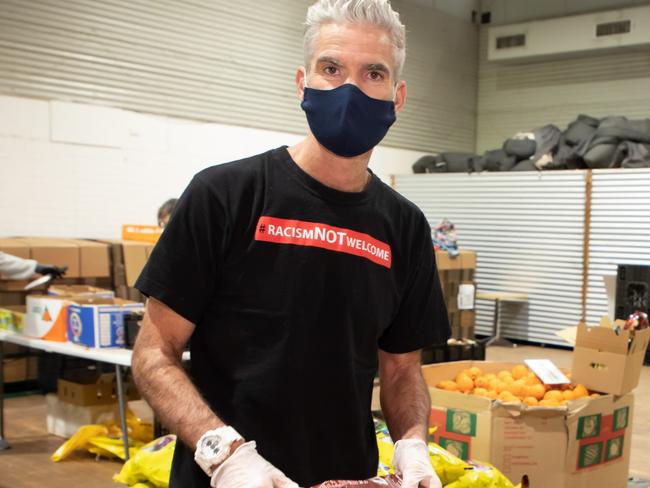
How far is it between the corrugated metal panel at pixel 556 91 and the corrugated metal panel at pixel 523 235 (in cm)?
213

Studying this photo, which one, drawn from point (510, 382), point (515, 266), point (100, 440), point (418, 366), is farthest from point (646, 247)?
point (418, 366)

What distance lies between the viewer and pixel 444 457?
3180 mm

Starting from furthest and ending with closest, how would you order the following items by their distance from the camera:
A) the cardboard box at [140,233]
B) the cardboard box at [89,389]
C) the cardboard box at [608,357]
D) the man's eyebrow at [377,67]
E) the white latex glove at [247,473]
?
1. the cardboard box at [140,233]
2. the cardboard box at [89,389]
3. the cardboard box at [608,357]
4. the man's eyebrow at [377,67]
5. the white latex glove at [247,473]

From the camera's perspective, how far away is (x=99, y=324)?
446 cm

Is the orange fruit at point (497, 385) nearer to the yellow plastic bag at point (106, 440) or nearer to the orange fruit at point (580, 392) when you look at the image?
the orange fruit at point (580, 392)

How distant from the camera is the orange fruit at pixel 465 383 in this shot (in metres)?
4.01

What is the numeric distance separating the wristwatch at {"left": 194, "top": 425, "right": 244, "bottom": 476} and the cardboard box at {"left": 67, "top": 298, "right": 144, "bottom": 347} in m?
3.29

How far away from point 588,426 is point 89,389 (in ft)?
10.2

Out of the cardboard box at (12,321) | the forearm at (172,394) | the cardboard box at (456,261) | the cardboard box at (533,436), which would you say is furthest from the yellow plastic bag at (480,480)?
the cardboard box at (456,261)

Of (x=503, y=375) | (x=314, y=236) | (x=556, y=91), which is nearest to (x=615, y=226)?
(x=556, y=91)

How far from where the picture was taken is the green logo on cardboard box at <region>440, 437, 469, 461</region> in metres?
3.66

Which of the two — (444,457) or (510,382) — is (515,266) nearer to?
(510,382)

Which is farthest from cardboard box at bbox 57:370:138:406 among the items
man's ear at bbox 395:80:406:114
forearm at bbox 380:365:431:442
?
man's ear at bbox 395:80:406:114

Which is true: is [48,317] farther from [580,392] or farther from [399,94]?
[399,94]
